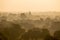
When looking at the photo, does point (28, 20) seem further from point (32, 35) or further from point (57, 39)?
→ point (57, 39)

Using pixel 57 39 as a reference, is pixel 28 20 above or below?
above

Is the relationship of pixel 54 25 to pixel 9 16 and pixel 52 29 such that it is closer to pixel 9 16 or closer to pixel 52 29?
pixel 52 29
